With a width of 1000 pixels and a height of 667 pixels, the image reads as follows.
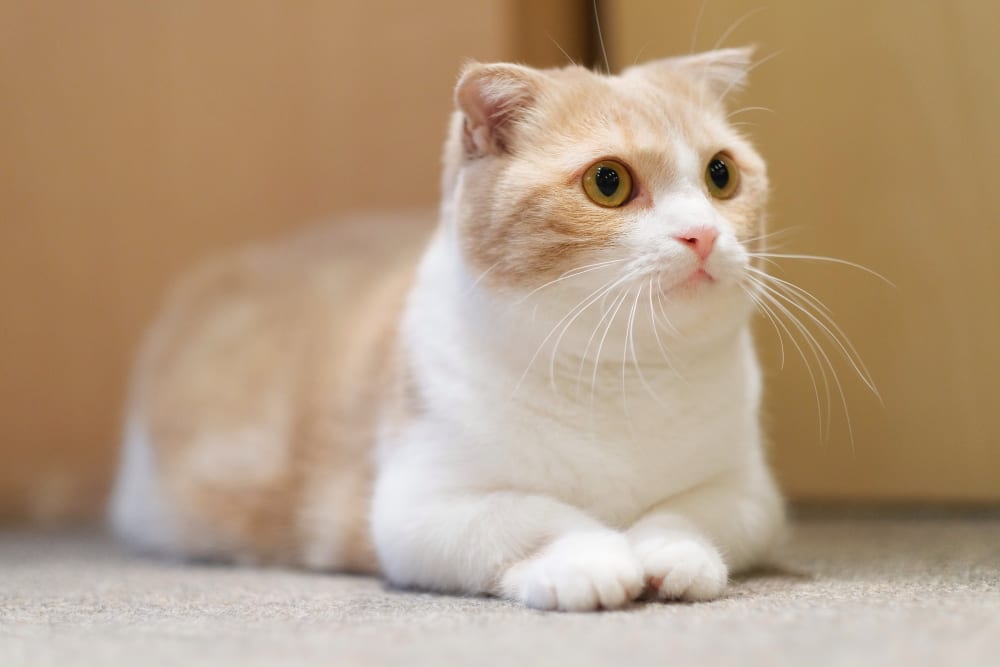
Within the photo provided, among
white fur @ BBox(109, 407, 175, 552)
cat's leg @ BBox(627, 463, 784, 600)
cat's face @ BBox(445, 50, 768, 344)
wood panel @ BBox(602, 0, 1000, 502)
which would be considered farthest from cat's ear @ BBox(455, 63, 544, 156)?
white fur @ BBox(109, 407, 175, 552)

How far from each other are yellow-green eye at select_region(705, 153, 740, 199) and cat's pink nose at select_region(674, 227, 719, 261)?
0.66 ft

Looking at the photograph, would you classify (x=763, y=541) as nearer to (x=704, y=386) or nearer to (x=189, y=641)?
(x=704, y=386)

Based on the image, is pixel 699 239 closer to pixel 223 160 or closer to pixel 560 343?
pixel 560 343

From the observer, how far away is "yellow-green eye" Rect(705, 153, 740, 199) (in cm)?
162

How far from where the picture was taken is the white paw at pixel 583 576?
4.36ft

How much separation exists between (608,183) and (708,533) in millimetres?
562

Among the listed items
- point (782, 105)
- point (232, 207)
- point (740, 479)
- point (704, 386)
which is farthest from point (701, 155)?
point (232, 207)

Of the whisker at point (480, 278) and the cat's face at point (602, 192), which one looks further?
the whisker at point (480, 278)

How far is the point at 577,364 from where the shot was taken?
161 cm

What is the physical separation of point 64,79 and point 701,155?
2.09 metres

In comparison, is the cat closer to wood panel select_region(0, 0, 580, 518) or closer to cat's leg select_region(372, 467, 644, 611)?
cat's leg select_region(372, 467, 644, 611)

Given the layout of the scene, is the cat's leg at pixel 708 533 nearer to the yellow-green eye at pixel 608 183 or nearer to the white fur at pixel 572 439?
the white fur at pixel 572 439

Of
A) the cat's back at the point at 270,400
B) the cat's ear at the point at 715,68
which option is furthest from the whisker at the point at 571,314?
the cat's ear at the point at 715,68

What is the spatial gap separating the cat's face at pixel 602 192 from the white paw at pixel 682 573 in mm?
338
